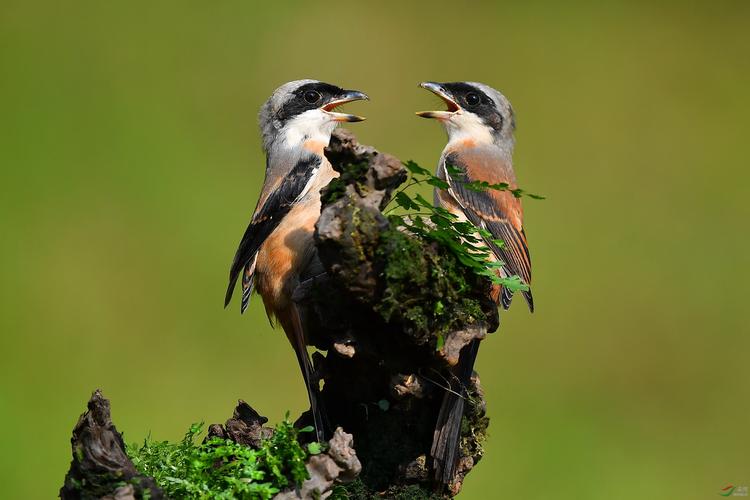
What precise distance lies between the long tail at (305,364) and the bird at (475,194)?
0.41 metres

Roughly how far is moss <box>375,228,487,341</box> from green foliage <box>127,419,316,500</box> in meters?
0.50

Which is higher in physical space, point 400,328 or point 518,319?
point 518,319

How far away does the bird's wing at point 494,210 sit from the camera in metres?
3.86

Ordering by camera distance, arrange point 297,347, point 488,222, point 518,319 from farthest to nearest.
Answer: point 518,319 < point 488,222 < point 297,347

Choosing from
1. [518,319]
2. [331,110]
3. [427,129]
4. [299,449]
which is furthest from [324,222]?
[427,129]

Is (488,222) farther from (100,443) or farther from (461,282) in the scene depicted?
(100,443)

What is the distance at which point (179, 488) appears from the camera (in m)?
2.84

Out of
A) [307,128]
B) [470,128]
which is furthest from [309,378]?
[470,128]

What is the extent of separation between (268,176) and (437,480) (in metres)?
1.70

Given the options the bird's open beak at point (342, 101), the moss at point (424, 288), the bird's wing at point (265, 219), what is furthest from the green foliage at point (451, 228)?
the bird's open beak at point (342, 101)

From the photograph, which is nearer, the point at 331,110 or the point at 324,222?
the point at 324,222

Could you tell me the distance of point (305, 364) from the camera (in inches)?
138

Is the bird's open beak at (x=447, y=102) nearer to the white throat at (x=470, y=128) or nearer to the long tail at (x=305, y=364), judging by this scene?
the white throat at (x=470, y=128)


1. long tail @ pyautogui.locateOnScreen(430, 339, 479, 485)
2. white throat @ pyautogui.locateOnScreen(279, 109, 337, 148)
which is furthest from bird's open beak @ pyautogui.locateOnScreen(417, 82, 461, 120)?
long tail @ pyautogui.locateOnScreen(430, 339, 479, 485)
